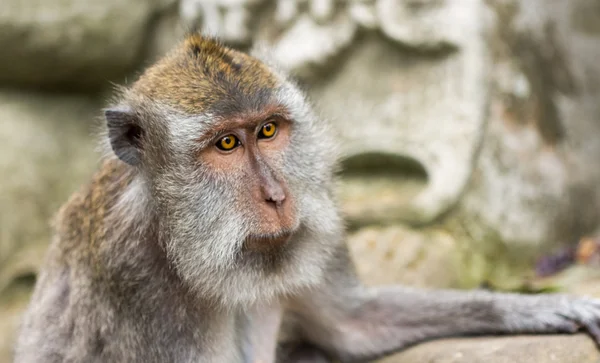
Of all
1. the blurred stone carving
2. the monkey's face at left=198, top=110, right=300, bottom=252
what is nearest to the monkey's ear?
the monkey's face at left=198, top=110, right=300, bottom=252

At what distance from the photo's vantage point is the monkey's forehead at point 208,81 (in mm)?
3000

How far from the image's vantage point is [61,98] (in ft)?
21.6

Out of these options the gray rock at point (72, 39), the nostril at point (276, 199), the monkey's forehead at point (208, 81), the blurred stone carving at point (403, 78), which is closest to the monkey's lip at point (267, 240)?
the nostril at point (276, 199)

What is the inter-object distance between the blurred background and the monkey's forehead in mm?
1925

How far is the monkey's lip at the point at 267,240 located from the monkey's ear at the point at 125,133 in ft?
1.99

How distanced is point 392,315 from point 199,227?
140cm

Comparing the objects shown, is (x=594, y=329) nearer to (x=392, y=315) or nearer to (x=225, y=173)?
(x=392, y=315)

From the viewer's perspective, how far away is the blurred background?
513 centimetres

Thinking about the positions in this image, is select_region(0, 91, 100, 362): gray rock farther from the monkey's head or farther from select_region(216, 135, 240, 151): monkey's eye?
select_region(216, 135, 240, 151): monkey's eye

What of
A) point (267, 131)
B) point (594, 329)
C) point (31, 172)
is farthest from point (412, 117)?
point (31, 172)

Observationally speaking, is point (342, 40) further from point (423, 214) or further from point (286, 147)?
point (286, 147)

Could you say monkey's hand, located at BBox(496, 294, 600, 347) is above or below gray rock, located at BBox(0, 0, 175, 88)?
below

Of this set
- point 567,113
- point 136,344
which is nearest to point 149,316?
point 136,344

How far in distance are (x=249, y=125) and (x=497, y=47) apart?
3.02 m
